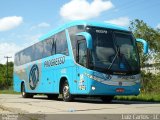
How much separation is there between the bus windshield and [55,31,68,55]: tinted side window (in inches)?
84.9

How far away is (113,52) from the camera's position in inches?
651

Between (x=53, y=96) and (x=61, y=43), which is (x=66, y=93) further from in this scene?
(x=53, y=96)

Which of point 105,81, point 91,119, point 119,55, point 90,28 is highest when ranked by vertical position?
point 90,28

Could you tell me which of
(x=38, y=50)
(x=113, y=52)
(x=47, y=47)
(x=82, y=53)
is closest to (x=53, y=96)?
(x=38, y=50)

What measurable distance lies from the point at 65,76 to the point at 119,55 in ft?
10.6

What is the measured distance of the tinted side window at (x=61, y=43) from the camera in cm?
1842

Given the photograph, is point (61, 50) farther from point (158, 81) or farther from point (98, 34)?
point (158, 81)

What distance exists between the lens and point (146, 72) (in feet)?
144

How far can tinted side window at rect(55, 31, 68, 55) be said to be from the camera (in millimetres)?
18419

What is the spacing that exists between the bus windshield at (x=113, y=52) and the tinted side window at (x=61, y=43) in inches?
84.9

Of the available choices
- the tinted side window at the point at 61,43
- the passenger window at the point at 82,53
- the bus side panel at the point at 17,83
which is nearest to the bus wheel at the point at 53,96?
the bus side panel at the point at 17,83

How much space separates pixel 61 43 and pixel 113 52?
11.7 ft

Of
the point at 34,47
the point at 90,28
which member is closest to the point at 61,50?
the point at 90,28

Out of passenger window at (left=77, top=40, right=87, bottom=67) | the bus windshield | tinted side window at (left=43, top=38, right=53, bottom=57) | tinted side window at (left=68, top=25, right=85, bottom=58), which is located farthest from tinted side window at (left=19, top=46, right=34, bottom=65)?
the bus windshield
